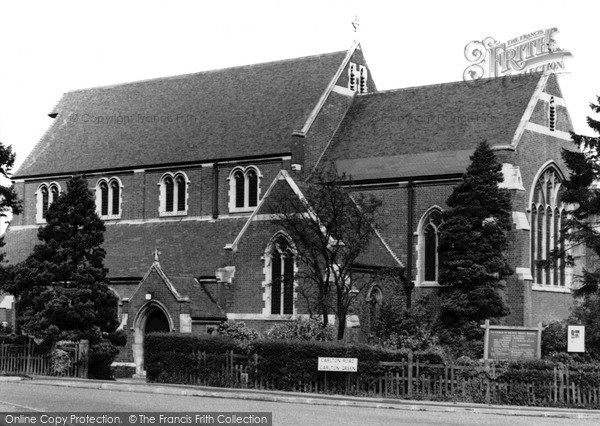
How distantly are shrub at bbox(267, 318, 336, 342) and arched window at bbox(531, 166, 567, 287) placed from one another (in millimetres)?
10804

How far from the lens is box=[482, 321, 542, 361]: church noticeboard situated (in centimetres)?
3509

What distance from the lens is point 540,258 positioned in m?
49.7

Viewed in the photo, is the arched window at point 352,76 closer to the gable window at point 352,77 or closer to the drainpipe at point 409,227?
the gable window at point 352,77

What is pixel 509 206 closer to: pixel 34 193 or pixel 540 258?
pixel 540 258

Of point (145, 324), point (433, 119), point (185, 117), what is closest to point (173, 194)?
point (185, 117)

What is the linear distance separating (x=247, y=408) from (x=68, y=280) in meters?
20.6

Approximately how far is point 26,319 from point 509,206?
20.1 meters

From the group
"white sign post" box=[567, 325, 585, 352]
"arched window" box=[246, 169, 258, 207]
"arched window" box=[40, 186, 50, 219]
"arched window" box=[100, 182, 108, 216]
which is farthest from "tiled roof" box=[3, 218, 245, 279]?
"white sign post" box=[567, 325, 585, 352]

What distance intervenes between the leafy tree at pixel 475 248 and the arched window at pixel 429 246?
2.99 metres

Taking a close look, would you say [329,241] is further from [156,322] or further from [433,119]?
[433,119]

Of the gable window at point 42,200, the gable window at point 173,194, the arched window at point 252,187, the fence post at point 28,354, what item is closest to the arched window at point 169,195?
the gable window at point 173,194

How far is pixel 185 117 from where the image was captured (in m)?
60.4

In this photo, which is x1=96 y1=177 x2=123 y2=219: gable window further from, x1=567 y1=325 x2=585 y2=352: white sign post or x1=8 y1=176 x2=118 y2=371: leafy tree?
x1=567 y1=325 x2=585 y2=352: white sign post

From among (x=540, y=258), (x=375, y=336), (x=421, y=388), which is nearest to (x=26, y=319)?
(x=375, y=336)
